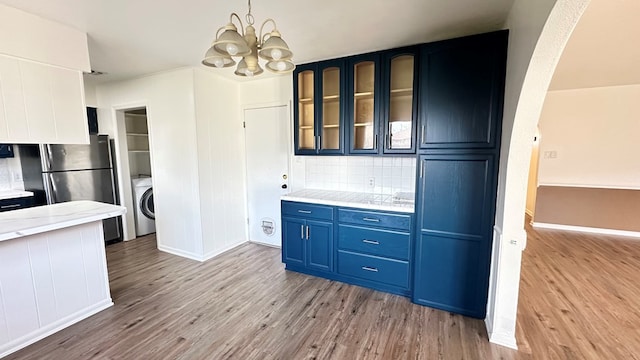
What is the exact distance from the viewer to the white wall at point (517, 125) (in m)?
1.31

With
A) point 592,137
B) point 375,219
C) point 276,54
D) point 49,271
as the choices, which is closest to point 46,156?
point 49,271

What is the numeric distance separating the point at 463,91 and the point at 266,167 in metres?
2.61

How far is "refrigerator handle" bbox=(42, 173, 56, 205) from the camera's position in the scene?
3.43 metres

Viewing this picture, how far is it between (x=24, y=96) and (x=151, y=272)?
6.67 feet

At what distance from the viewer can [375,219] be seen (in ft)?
8.52

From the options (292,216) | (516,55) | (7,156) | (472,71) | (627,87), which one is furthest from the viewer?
(627,87)

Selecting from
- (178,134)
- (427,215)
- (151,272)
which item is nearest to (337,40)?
(427,215)

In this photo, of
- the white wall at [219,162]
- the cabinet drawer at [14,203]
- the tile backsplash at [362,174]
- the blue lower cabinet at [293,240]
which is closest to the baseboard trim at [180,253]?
the white wall at [219,162]

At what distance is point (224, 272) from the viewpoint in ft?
10.2

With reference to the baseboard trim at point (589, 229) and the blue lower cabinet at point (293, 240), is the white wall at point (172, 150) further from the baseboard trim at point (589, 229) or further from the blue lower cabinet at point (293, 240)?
the baseboard trim at point (589, 229)

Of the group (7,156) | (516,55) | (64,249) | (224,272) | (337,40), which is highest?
(337,40)

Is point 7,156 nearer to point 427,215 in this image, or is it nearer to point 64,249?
point 64,249

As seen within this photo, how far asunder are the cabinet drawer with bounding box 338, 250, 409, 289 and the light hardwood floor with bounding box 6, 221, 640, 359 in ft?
0.50

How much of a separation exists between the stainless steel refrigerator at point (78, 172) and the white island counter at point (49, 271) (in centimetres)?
149
